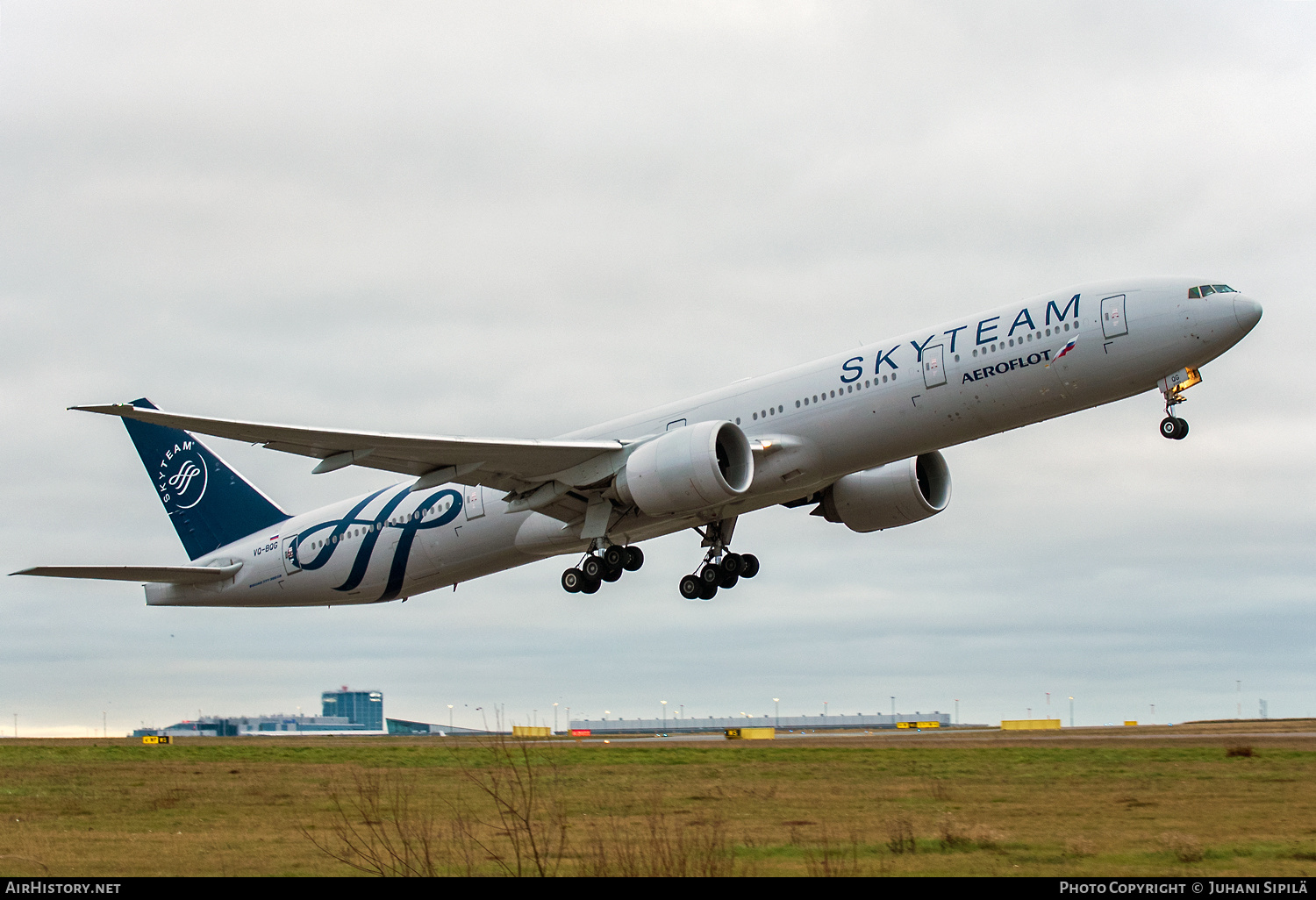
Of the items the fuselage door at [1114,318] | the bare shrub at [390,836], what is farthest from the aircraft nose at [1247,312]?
the bare shrub at [390,836]

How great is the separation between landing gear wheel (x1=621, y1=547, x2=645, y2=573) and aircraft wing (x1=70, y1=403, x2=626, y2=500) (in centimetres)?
267

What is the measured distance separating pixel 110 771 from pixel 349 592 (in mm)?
8368

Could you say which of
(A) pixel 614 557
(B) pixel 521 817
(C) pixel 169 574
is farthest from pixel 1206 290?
(C) pixel 169 574

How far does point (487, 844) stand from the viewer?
20.5 m

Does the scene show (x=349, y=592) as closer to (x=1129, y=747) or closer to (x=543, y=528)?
(x=543, y=528)

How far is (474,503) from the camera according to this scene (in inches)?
1409

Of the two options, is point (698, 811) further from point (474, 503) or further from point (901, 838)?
point (474, 503)

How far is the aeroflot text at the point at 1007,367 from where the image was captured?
2761cm

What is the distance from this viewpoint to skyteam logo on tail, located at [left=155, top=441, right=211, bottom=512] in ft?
144

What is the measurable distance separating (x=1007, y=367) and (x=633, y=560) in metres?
11.3

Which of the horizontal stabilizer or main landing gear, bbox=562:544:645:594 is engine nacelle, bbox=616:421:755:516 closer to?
main landing gear, bbox=562:544:645:594

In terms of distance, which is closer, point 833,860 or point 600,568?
point 833,860

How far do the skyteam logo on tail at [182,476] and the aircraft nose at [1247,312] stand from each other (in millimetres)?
32455
